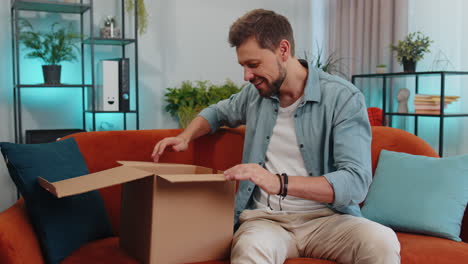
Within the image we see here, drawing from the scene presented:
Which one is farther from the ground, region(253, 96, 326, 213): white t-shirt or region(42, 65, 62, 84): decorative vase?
region(42, 65, 62, 84): decorative vase

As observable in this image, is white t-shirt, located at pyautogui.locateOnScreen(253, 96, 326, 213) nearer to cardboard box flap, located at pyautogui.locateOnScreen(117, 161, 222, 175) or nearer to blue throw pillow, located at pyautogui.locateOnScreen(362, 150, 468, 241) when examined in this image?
cardboard box flap, located at pyautogui.locateOnScreen(117, 161, 222, 175)

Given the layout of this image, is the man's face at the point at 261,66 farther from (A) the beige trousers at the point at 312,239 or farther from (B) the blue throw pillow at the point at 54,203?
(B) the blue throw pillow at the point at 54,203

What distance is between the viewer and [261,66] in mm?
1732

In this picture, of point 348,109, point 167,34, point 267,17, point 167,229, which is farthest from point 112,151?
point 167,34

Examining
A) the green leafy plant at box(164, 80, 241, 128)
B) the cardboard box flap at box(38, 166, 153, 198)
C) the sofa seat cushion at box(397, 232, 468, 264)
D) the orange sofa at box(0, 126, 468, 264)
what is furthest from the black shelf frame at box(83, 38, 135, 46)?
the sofa seat cushion at box(397, 232, 468, 264)

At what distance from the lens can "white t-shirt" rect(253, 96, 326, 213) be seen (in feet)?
5.74

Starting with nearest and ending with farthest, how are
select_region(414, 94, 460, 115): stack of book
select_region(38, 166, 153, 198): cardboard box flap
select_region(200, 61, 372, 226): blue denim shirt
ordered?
select_region(38, 166, 153, 198): cardboard box flap < select_region(200, 61, 372, 226): blue denim shirt < select_region(414, 94, 460, 115): stack of book

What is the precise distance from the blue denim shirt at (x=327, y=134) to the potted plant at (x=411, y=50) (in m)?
2.04

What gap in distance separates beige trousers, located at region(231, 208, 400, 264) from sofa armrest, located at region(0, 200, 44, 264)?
596 millimetres

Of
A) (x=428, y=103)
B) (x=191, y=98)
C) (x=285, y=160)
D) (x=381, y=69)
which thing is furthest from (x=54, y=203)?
(x=381, y=69)

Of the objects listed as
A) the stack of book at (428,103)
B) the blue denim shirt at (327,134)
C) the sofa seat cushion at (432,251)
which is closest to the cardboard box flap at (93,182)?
the blue denim shirt at (327,134)

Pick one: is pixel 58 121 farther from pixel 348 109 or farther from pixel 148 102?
pixel 348 109

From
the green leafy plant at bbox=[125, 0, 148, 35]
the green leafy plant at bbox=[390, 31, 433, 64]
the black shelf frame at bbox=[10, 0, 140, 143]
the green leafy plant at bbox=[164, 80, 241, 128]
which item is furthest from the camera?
the green leafy plant at bbox=[164, 80, 241, 128]

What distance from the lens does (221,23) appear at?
4.40m
